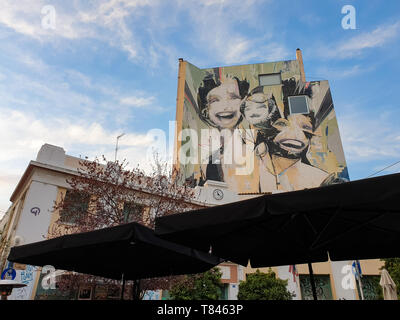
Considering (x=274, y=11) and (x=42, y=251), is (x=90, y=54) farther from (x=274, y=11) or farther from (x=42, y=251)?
(x=274, y=11)

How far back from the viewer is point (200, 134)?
3162 cm

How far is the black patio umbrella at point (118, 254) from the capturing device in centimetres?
426

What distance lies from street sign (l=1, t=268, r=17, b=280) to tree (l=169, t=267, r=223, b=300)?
6623 millimetres

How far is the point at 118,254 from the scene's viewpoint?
513 cm

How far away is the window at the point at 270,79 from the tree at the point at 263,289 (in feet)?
78.2

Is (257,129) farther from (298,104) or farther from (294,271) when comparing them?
(294,271)

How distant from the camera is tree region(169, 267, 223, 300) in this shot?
13716 mm

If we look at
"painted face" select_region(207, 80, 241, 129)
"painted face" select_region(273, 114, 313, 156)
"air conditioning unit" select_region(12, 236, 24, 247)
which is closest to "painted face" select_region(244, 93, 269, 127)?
"painted face" select_region(207, 80, 241, 129)

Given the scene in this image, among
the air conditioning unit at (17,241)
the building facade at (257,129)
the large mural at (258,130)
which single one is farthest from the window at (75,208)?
Answer: the large mural at (258,130)

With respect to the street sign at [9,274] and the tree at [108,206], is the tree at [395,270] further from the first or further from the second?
the street sign at [9,274]

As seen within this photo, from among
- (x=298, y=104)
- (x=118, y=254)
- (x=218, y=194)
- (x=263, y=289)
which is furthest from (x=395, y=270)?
(x=298, y=104)

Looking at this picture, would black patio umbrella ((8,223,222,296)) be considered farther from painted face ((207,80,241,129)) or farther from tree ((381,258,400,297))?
painted face ((207,80,241,129))

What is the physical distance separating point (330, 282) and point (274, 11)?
19.8m
